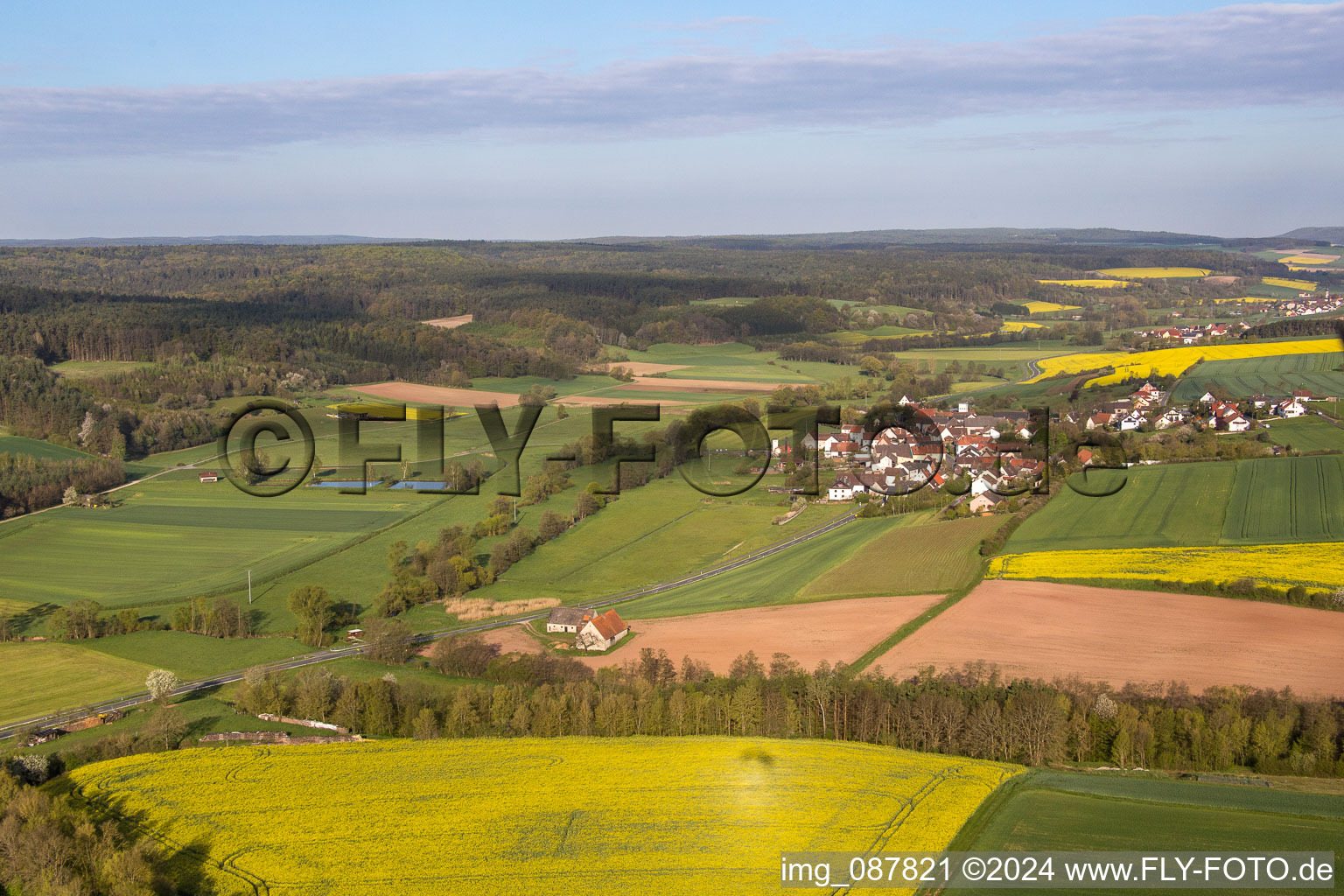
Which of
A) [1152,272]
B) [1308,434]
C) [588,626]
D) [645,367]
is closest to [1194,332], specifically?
[1308,434]

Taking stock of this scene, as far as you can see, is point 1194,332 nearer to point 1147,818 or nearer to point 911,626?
point 911,626

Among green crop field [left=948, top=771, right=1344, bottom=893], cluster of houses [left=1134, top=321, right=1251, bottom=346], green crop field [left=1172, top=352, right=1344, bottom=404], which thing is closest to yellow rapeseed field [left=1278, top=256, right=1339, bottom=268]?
cluster of houses [left=1134, top=321, right=1251, bottom=346]

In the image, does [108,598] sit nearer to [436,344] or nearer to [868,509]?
[868,509]

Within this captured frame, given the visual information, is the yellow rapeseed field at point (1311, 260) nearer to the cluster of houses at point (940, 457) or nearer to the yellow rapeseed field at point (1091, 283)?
the yellow rapeseed field at point (1091, 283)

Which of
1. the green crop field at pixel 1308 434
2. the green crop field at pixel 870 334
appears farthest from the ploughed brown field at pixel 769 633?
the green crop field at pixel 870 334

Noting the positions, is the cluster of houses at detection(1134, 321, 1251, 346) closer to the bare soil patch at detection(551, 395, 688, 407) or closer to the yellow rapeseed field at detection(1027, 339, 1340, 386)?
the yellow rapeseed field at detection(1027, 339, 1340, 386)

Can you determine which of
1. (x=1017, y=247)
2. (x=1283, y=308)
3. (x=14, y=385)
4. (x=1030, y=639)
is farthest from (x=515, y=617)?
(x=1017, y=247)

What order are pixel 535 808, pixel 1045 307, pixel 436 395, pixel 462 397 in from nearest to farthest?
pixel 535 808 < pixel 462 397 < pixel 436 395 < pixel 1045 307
